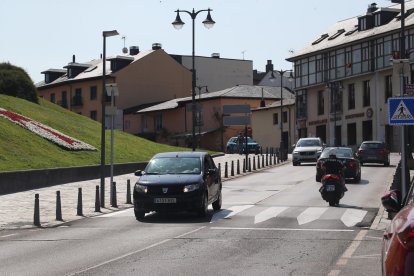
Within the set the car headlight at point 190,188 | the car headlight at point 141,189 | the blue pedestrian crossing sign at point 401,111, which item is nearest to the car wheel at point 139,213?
the car headlight at point 141,189

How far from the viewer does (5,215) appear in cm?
1975

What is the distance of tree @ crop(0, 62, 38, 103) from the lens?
49.7 metres

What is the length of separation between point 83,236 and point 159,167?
4.76 metres

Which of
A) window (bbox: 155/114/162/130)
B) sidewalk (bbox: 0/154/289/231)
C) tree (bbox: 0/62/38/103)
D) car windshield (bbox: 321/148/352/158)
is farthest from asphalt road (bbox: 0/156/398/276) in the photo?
window (bbox: 155/114/162/130)

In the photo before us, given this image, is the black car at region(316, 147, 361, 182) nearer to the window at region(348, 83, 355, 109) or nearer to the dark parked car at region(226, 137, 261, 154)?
the dark parked car at region(226, 137, 261, 154)

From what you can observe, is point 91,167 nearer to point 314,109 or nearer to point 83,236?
point 83,236

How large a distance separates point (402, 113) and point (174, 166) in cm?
607

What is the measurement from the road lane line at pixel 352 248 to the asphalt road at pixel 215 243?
2cm

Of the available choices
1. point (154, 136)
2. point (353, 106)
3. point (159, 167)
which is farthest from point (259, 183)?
point (154, 136)

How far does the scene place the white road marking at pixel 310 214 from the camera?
17.2 meters

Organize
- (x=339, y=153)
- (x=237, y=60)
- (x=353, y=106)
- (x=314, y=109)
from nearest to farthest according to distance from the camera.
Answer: (x=339, y=153)
(x=353, y=106)
(x=314, y=109)
(x=237, y=60)

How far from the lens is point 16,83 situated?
1994 inches

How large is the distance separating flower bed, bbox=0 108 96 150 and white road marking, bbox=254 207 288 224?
2092cm

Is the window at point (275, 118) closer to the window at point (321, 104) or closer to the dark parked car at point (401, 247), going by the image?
the window at point (321, 104)
